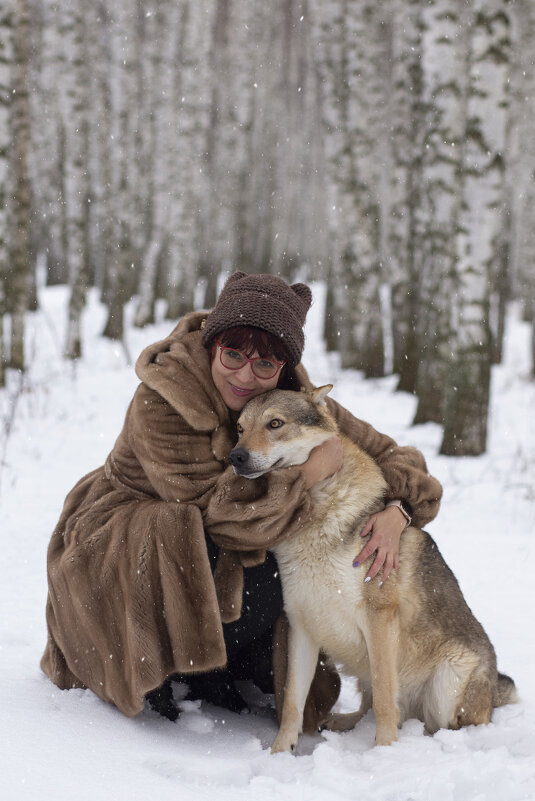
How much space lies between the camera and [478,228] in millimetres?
7379

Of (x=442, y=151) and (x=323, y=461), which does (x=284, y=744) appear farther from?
(x=442, y=151)

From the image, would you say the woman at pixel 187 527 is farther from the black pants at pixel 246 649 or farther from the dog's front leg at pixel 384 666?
the dog's front leg at pixel 384 666

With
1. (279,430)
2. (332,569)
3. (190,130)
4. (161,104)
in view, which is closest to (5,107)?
(279,430)

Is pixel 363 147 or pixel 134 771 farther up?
pixel 363 147

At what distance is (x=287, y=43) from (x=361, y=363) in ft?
70.9

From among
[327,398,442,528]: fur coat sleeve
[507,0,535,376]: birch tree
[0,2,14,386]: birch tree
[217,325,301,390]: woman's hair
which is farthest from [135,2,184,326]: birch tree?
[217,325,301,390]: woman's hair

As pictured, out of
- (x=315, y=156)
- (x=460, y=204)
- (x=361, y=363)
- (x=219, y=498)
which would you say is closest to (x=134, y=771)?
(x=219, y=498)

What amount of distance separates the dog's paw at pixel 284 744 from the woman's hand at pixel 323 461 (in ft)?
3.23

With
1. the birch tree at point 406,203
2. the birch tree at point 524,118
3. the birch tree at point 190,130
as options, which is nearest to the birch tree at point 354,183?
the birch tree at point 406,203

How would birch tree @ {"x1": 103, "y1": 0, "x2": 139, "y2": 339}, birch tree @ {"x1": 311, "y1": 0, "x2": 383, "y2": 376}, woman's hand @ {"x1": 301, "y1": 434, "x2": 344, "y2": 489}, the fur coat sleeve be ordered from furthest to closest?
1. birch tree @ {"x1": 103, "y1": 0, "x2": 139, "y2": 339}
2. birch tree @ {"x1": 311, "y1": 0, "x2": 383, "y2": 376}
3. the fur coat sleeve
4. woman's hand @ {"x1": 301, "y1": 434, "x2": 344, "y2": 489}

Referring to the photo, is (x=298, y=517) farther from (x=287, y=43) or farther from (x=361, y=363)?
(x=287, y=43)

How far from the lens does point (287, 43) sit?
30.2 metres

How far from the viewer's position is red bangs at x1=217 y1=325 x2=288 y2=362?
2906 mm

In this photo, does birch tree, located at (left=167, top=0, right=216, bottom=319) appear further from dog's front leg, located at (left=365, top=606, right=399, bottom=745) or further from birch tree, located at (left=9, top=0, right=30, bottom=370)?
dog's front leg, located at (left=365, top=606, right=399, bottom=745)
